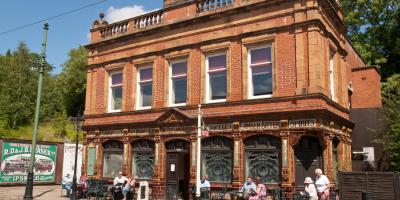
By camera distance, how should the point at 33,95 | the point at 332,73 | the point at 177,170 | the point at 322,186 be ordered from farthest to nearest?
the point at 33,95 → the point at 177,170 → the point at 332,73 → the point at 322,186

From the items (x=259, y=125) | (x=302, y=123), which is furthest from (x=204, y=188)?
(x=302, y=123)

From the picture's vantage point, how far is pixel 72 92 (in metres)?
50.8

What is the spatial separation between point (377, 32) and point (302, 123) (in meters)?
21.5

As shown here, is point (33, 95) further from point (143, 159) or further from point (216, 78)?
point (216, 78)

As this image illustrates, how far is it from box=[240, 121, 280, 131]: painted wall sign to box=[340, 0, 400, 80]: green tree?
61.6ft

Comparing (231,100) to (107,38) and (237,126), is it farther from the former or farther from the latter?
(107,38)

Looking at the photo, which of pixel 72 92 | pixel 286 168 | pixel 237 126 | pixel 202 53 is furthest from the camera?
pixel 72 92

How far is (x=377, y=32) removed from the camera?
3294 cm

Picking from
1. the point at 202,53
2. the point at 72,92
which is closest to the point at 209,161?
the point at 202,53

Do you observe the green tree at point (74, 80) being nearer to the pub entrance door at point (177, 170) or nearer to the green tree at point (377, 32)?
the green tree at point (377, 32)

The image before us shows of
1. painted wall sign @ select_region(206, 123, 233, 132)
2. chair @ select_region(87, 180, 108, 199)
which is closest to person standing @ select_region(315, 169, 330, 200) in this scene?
painted wall sign @ select_region(206, 123, 233, 132)

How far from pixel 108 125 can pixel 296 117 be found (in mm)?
9979

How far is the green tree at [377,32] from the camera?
104ft

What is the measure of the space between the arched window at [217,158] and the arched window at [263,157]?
82cm
